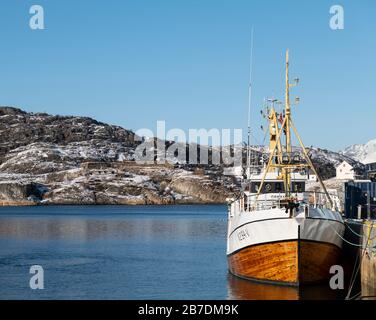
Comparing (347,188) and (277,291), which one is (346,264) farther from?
(347,188)

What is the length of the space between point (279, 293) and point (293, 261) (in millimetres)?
1865

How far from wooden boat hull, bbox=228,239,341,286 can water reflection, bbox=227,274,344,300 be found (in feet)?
1.35

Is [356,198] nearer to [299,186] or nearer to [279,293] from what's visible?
[299,186]

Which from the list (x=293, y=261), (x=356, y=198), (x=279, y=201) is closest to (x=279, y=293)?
(x=293, y=261)

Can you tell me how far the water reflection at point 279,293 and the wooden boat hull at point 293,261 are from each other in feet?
1.35

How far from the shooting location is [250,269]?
138 feet

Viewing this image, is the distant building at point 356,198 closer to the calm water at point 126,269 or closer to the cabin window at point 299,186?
the calm water at point 126,269

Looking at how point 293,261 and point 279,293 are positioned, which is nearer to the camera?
point 279,293

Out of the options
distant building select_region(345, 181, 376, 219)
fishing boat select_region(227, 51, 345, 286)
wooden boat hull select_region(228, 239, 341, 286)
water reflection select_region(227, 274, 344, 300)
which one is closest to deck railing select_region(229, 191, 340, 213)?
fishing boat select_region(227, 51, 345, 286)

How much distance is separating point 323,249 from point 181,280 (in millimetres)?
11303

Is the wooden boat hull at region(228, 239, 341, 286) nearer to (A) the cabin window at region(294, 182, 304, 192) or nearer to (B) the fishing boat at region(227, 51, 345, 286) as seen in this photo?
(B) the fishing boat at region(227, 51, 345, 286)

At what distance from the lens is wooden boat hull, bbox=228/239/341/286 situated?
38.8m

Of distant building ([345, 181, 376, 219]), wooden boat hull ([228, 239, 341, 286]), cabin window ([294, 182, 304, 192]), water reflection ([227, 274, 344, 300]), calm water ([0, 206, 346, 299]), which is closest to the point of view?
water reflection ([227, 274, 344, 300])

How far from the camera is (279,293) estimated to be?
38500 millimetres
